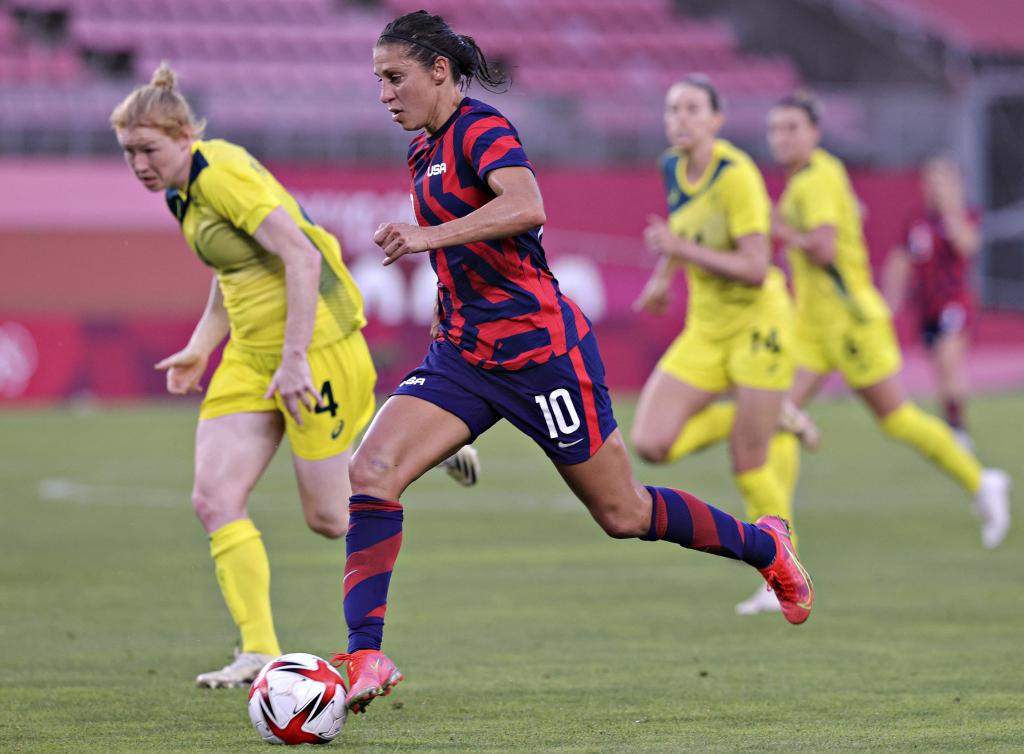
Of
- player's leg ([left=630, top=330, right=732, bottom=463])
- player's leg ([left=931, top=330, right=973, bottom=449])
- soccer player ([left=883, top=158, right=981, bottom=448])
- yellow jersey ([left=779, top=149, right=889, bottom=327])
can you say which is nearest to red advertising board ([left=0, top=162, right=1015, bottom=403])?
soccer player ([left=883, top=158, right=981, bottom=448])

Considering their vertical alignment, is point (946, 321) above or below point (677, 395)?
below

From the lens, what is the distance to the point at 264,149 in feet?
83.5

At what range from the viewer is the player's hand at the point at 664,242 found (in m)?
7.92

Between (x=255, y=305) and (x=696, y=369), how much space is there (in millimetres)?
2774

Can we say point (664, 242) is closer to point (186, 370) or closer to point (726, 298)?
point (726, 298)

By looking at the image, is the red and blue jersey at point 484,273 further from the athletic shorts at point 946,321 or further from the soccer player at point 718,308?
the athletic shorts at point 946,321

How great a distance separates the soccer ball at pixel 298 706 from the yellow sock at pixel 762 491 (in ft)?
11.6

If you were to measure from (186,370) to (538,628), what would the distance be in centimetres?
191

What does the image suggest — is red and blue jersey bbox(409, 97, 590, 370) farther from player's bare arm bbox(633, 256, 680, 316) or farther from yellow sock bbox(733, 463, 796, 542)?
player's bare arm bbox(633, 256, 680, 316)

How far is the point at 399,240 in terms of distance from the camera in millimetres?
5016

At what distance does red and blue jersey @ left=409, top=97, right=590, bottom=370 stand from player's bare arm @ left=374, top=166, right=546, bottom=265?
0.15 m

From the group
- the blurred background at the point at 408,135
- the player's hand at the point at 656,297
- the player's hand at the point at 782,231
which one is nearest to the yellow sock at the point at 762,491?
the player's hand at the point at 656,297

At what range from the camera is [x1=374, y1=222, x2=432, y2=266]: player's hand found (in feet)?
→ 16.4

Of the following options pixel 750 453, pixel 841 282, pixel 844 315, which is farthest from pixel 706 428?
pixel 841 282
